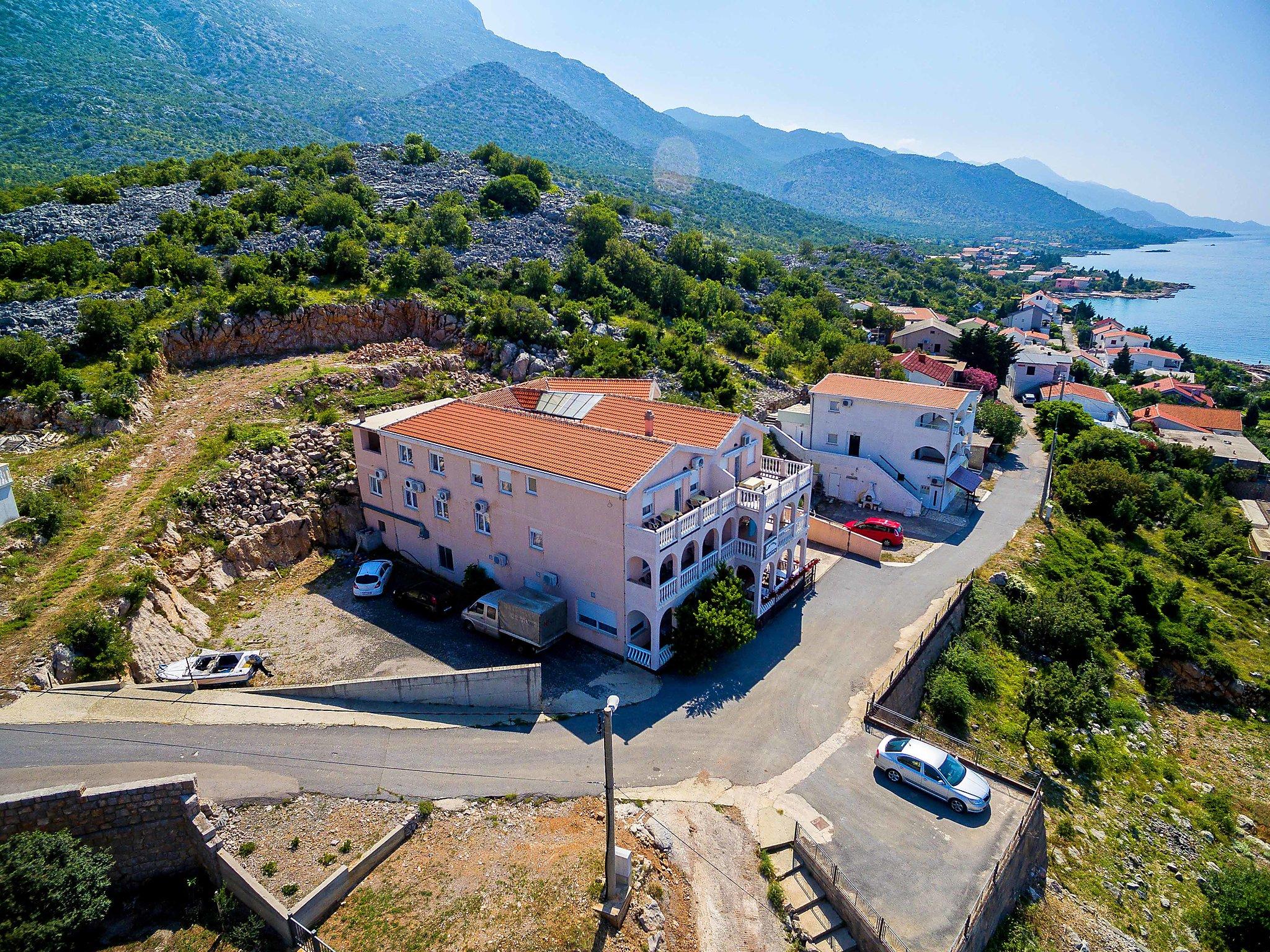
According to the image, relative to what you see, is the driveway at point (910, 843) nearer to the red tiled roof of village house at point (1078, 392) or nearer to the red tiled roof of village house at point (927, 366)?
the red tiled roof of village house at point (927, 366)

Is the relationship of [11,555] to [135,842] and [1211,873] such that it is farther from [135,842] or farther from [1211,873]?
[1211,873]

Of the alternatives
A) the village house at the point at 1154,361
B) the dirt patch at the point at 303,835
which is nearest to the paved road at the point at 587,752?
the dirt patch at the point at 303,835

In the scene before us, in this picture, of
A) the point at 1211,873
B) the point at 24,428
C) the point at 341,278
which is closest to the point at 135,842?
the point at 24,428

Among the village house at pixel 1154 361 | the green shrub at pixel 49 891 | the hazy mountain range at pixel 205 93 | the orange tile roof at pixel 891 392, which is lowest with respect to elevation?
the village house at pixel 1154 361

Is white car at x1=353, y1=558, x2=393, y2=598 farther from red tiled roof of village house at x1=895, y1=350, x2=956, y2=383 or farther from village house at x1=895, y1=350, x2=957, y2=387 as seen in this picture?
red tiled roof of village house at x1=895, y1=350, x2=956, y2=383

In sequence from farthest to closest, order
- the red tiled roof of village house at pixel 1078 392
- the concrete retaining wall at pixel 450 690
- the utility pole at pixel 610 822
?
the red tiled roof of village house at pixel 1078 392, the concrete retaining wall at pixel 450 690, the utility pole at pixel 610 822

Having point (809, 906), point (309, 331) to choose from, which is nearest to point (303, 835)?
point (809, 906)

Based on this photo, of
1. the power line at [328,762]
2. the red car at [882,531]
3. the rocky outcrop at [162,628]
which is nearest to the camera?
the power line at [328,762]
